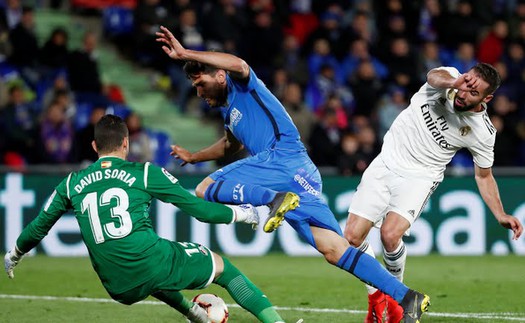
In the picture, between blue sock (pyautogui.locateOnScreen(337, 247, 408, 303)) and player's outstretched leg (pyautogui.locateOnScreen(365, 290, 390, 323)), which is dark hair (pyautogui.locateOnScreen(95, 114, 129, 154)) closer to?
blue sock (pyautogui.locateOnScreen(337, 247, 408, 303))

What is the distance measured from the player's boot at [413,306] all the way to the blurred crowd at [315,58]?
6944 mm

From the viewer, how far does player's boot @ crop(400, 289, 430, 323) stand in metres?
7.05

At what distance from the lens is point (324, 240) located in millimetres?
7543

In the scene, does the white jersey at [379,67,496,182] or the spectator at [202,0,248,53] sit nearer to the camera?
the white jersey at [379,67,496,182]

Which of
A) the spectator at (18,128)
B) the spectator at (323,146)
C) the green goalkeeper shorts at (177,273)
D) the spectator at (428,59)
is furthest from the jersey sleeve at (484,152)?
the spectator at (428,59)

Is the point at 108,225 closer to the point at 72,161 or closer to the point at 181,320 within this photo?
the point at 181,320

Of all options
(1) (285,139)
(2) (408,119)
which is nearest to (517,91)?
(2) (408,119)

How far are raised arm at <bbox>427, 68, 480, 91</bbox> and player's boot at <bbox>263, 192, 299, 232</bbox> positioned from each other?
1691 mm

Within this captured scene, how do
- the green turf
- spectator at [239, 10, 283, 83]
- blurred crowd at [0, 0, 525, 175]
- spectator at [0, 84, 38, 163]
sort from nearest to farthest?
the green turf, spectator at [0, 84, 38, 163], blurred crowd at [0, 0, 525, 175], spectator at [239, 10, 283, 83]

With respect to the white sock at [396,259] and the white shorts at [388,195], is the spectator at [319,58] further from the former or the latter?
the white sock at [396,259]

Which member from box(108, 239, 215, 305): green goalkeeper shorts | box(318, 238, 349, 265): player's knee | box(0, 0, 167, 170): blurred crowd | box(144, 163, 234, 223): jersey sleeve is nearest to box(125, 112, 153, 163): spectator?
box(0, 0, 167, 170): blurred crowd

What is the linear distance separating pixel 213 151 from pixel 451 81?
6.71 feet

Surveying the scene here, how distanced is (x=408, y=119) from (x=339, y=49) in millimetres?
8796

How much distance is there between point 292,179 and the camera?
7.76 m
